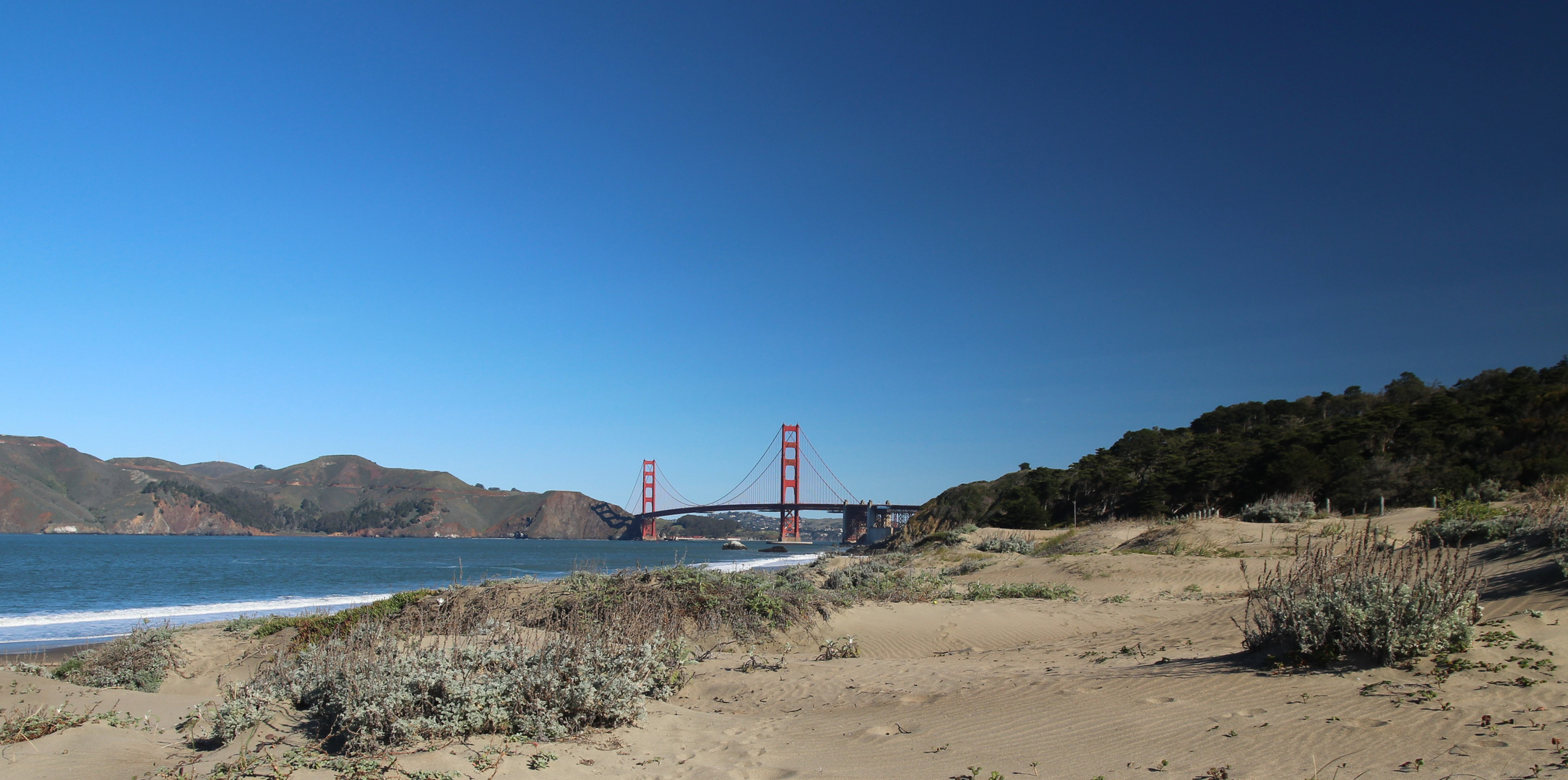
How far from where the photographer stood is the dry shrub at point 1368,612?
5.64 m

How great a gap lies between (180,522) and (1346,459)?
590ft

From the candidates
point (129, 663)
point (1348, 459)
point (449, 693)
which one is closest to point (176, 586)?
point (129, 663)

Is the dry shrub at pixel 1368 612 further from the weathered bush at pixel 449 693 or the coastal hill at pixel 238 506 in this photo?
the coastal hill at pixel 238 506

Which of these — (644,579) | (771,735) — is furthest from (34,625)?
(771,735)

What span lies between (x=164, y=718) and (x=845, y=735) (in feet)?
17.5

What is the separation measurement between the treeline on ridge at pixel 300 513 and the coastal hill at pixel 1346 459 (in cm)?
15106

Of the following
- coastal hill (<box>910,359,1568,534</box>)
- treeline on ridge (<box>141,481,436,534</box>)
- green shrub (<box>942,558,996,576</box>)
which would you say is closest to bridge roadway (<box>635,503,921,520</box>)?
coastal hill (<box>910,359,1568,534</box>)

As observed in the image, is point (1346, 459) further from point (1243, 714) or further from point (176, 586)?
point (176, 586)

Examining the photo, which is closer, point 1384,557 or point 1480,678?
point 1480,678

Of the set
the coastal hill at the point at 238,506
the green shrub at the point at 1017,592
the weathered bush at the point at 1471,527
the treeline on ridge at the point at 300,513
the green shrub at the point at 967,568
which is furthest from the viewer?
the treeline on ridge at the point at 300,513

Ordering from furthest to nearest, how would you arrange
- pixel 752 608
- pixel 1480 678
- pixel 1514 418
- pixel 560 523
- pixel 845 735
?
pixel 560 523 → pixel 1514 418 → pixel 752 608 → pixel 845 735 → pixel 1480 678

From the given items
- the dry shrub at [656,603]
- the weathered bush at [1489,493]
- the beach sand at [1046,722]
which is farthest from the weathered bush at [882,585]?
the weathered bush at [1489,493]

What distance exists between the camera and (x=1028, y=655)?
9180 mm

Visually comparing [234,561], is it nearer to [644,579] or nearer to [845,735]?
[644,579]
